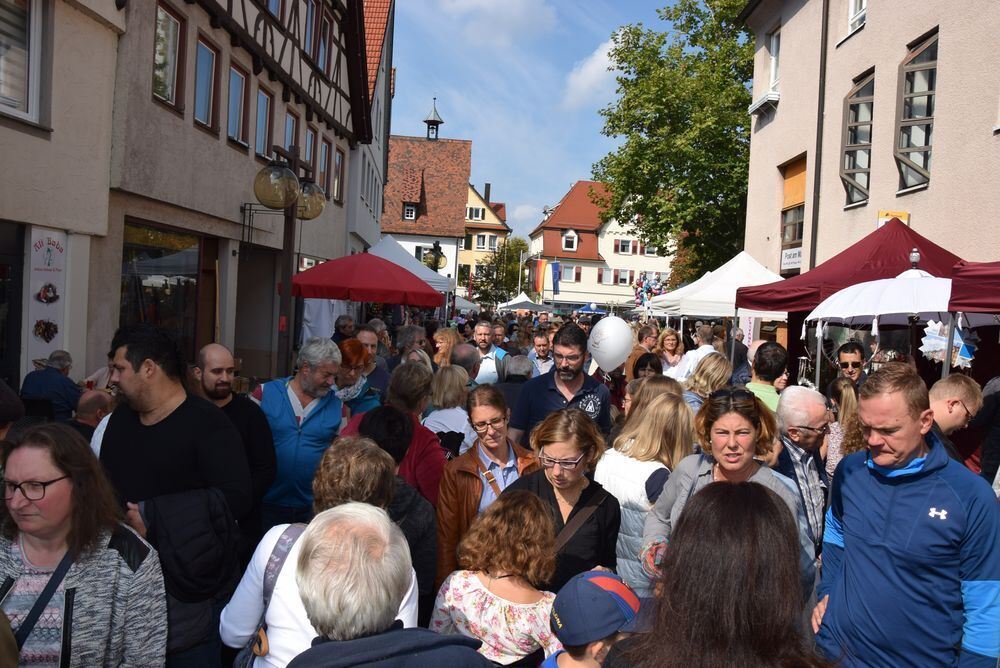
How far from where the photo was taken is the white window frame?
20.7 m

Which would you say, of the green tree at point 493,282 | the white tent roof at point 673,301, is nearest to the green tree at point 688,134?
the white tent roof at point 673,301

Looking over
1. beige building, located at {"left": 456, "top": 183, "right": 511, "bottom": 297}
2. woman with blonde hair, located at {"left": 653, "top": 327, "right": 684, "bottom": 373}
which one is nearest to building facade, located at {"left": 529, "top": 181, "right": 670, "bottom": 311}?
beige building, located at {"left": 456, "top": 183, "right": 511, "bottom": 297}

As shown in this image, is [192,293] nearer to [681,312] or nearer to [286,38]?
[286,38]

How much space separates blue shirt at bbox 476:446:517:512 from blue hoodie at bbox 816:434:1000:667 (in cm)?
175

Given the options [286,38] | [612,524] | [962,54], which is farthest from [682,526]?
[286,38]

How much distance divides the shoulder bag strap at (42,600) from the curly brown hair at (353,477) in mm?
878

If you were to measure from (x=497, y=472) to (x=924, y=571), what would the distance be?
2143 mm

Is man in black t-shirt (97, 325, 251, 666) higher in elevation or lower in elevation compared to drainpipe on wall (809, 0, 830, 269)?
lower

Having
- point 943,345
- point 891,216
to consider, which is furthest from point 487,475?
point 891,216

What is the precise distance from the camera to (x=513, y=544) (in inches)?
123

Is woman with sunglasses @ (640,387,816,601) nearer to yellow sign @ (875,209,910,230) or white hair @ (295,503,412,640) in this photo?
white hair @ (295,503,412,640)

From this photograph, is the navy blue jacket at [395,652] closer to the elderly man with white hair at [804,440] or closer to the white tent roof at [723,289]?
the elderly man with white hair at [804,440]

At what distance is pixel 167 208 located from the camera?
1161cm

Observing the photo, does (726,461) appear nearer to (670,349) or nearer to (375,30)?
(670,349)
